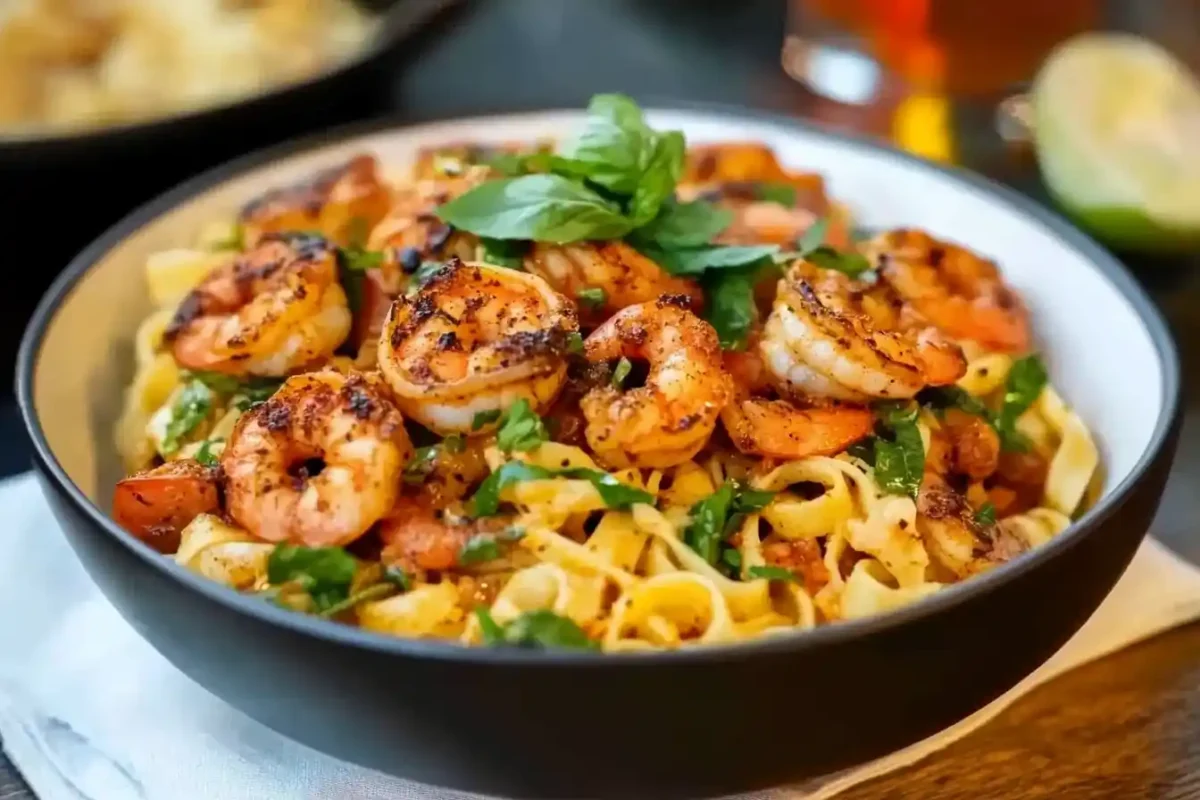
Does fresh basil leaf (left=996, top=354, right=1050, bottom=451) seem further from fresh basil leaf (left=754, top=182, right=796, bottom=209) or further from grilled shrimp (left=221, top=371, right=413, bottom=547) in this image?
grilled shrimp (left=221, top=371, right=413, bottom=547)

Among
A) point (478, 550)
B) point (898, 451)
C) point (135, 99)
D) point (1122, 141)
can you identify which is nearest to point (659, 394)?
point (478, 550)

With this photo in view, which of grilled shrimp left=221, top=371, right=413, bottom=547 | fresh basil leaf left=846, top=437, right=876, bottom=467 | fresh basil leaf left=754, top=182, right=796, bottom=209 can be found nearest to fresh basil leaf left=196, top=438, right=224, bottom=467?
grilled shrimp left=221, top=371, right=413, bottom=547

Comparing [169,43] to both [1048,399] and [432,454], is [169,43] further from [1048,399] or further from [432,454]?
[1048,399]

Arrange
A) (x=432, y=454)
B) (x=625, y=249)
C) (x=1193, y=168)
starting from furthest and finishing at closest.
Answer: (x=1193, y=168), (x=625, y=249), (x=432, y=454)

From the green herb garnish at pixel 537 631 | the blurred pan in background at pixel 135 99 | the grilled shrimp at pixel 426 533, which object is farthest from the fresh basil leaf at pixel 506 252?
the blurred pan in background at pixel 135 99

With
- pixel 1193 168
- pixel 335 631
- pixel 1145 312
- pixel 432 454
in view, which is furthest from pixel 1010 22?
pixel 335 631

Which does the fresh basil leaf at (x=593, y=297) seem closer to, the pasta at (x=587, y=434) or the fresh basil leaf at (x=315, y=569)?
the pasta at (x=587, y=434)
